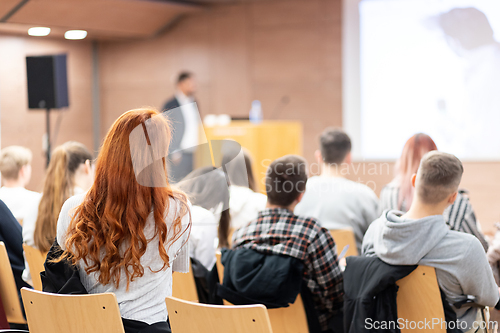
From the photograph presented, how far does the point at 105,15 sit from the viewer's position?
666 cm

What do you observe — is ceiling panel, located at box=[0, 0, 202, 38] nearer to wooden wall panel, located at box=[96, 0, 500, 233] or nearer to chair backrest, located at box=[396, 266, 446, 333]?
wooden wall panel, located at box=[96, 0, 500, 233]

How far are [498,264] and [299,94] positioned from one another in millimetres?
4686

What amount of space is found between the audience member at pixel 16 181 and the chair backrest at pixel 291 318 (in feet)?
5.14

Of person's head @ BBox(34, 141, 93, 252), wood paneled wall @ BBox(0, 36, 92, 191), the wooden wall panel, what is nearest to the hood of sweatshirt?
person's head @ BBox(34, 141, 93, 252)

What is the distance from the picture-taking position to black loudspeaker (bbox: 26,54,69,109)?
477cm

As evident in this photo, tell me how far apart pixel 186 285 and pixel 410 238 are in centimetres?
112

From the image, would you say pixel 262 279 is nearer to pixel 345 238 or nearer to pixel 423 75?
pixel 345 238

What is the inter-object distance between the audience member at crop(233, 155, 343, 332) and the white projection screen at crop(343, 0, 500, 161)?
2.73m

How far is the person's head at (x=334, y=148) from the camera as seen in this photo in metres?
3.20

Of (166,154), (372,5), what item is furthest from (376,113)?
(166,154)

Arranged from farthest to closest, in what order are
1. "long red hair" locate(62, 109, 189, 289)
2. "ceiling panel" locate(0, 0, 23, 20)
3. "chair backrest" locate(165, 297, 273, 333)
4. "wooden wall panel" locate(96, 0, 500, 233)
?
"wooden wall panel" locate(96, 0, 500, 233)
"ceiling panel" locate(0, 0, 23, 20)
"long red hair" locate(62, 109, 189, 289)
"chair backrest" locate(165, 297, 273, 333)

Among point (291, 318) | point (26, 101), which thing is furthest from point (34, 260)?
point (26, 101)

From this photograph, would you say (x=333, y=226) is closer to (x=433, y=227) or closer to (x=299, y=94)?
(x=433, y=227)

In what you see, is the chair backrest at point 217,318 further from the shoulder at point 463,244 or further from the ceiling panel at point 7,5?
the ceiling panel at point 7,5
